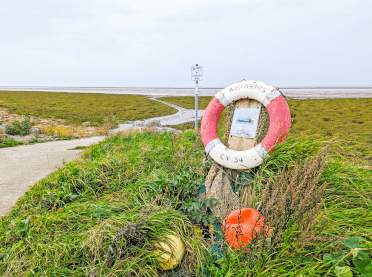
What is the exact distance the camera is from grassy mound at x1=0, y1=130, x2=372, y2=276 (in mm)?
1534

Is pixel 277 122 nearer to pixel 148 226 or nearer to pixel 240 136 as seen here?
pixel 240 136

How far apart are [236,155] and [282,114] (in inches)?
30.6

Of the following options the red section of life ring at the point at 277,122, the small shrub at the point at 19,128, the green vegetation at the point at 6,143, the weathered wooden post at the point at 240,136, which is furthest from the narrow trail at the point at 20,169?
the red section of life ring at the point at 277,122

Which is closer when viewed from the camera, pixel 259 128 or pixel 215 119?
pixel 259 128

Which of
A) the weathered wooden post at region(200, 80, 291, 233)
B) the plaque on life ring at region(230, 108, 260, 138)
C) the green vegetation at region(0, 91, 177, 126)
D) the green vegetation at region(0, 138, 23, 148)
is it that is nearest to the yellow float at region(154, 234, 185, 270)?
the weathered wooden post at region(200, 80, 291, 233)

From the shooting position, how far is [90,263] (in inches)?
67.7

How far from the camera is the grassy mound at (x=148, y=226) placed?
5.03 ft

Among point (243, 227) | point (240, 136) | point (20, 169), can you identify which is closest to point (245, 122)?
point (240, 136)

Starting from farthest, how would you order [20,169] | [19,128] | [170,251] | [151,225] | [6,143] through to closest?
[19,128], [6,143], [20,169], [151,225], [170,251]

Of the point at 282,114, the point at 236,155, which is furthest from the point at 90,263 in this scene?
the point at 282,114

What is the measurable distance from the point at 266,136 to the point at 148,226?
178 cm

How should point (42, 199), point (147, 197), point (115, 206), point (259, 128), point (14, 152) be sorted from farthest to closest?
point (14, 152), point (259, 128), point (42, 199), point (147, 197), point (115, 206)

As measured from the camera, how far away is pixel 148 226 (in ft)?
6.07

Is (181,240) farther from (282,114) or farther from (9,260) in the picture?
(282,114)
